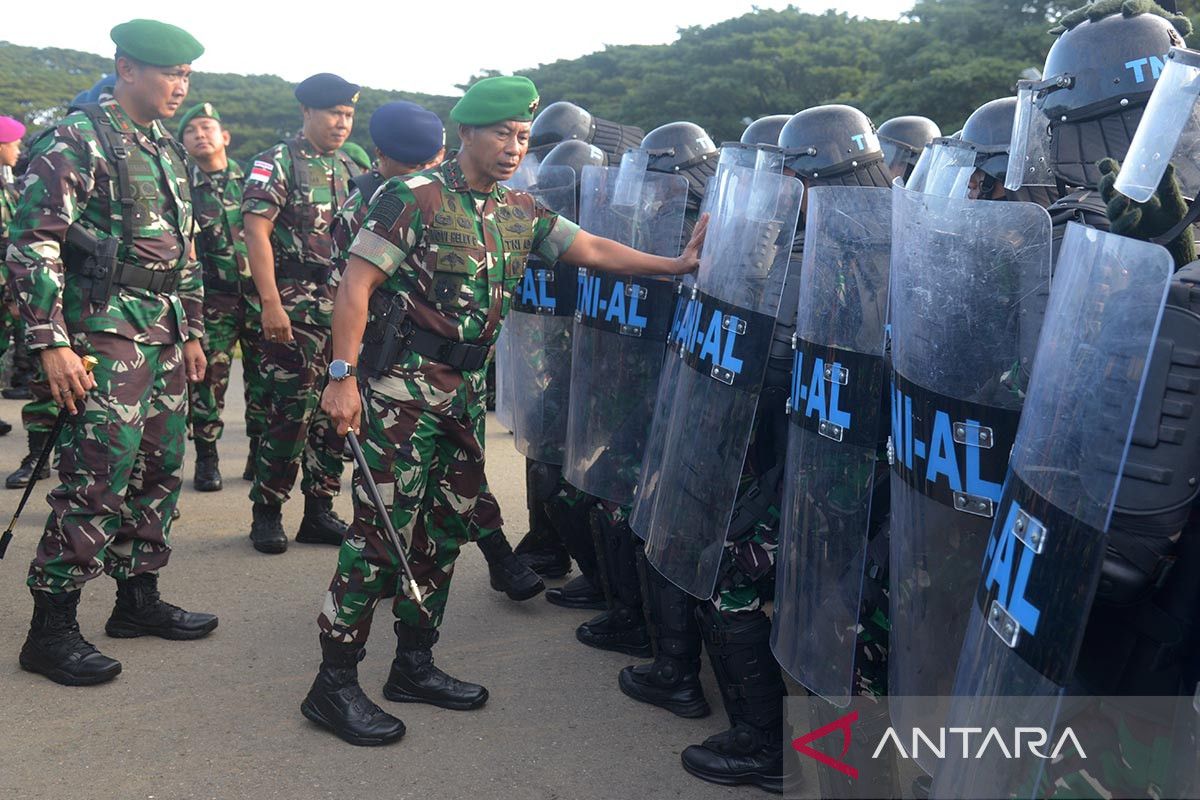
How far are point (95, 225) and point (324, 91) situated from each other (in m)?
1.75

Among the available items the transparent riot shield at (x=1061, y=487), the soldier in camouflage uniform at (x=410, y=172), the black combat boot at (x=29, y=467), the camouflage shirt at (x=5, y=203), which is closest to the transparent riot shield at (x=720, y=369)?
the transparent riot shield at (x=1061, y=487)

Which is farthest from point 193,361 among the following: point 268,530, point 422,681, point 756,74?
Result: point 756,74

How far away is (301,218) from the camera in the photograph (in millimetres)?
5180

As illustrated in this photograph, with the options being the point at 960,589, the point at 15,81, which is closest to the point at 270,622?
the point at 960,589

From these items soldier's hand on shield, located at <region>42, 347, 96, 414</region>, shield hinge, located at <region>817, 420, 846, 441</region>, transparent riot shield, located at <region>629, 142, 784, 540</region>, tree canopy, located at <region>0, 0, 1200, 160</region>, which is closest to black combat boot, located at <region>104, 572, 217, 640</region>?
soldier's hand on shield, located at <region>42, 347, 96, 414</region>

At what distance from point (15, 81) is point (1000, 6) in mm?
28713

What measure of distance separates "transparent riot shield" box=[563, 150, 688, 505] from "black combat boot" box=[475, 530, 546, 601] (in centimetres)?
74

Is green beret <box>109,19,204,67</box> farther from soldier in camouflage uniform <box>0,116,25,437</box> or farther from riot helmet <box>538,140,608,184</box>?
soldier in camouflage uniform <box>0,116,25,437</box>

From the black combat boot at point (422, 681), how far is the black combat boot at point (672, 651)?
56 centimetres

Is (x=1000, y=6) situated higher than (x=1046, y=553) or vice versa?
(x=1000, y=6)

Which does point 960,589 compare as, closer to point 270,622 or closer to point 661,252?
point 661,252

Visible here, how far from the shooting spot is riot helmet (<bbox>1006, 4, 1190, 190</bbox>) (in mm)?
2527

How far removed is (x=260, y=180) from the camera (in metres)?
5.02

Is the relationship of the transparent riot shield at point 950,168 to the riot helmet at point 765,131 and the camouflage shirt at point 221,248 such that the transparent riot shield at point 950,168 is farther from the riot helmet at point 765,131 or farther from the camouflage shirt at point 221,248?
the camouflage shirt at point 221,248
